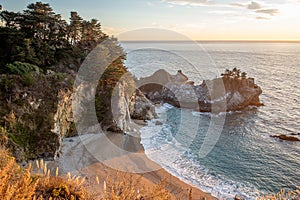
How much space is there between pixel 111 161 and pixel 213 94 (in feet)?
76.5

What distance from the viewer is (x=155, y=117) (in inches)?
1101

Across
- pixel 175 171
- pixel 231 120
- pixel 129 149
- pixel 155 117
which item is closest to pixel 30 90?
pixel 129 149

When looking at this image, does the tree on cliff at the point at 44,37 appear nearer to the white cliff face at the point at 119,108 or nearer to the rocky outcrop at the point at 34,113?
the rocky outcrop at the point at 34,113

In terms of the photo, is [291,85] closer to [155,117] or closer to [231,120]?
[231,120]

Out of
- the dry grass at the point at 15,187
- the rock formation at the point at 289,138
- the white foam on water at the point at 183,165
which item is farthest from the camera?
the rock formation at the point at 289,138

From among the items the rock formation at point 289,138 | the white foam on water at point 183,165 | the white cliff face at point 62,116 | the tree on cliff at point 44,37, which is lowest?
the white foam on water at point 183,165

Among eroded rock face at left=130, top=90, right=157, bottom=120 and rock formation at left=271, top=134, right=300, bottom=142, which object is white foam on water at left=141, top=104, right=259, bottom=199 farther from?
rock formation at left=271, top=134, right=300, bottom=142

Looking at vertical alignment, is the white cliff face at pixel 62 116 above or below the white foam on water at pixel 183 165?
above

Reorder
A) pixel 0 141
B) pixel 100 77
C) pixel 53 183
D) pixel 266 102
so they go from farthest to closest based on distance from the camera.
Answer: pixel 266 102 < pixel 100 77 < pixel 0 141 < pixel 53 183

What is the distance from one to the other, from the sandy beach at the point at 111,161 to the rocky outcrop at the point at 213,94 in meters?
17.2

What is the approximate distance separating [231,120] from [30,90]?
22336 mm

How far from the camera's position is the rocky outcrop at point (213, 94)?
112 feet

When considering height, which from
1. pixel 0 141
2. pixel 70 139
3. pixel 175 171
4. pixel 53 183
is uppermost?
pixel 53 183

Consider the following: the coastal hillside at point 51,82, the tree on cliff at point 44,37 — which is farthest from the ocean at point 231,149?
the tree on cliff at point 44,37
